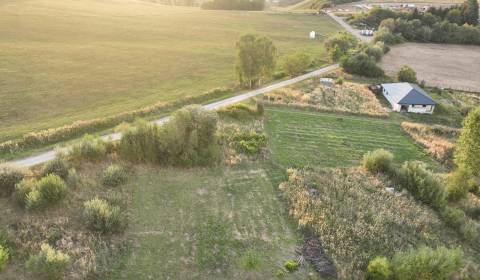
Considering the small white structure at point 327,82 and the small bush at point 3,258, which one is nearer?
the small bush at point 3,258

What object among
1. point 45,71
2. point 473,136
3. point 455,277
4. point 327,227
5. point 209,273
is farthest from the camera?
point 45,71

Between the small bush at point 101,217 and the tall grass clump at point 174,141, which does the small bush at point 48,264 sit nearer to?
the small bush at point 101,217

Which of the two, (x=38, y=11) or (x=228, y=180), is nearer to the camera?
(x=228, y=180)

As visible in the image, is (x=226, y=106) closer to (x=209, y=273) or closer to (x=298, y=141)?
(x=298, y=141)

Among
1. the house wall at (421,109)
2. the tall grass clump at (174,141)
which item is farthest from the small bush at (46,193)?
the house wall at (421,109)

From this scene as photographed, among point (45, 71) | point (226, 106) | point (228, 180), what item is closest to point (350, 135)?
point (226, 106)

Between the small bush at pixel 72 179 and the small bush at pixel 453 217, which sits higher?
the small bush at pixel 72 179
